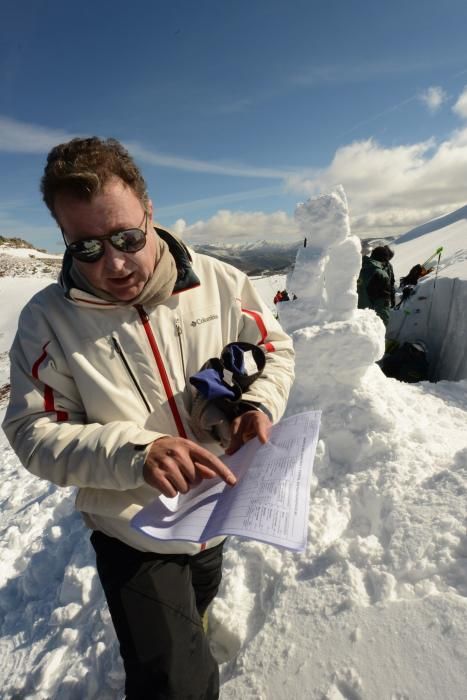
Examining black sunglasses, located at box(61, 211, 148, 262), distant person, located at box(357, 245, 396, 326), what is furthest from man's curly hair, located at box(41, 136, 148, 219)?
distant person, located at box(357, 245, 396, 326)

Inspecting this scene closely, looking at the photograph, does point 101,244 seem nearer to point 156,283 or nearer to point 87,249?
point 87,249

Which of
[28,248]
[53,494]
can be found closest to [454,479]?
[53,494]

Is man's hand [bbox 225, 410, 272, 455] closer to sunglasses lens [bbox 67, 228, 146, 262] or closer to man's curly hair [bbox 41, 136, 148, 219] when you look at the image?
sunglasses lens [bbox 67, 228, 146, 262]

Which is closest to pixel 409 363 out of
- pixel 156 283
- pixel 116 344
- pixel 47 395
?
pixel 156 283

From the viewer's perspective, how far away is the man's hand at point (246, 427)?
1565 millimetres

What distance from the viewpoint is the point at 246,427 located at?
161 centimetres

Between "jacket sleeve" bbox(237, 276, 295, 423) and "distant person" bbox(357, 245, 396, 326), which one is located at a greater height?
"jacket sleeve" bbox(237, 276, 295, 423)

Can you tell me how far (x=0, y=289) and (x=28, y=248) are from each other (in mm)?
14046

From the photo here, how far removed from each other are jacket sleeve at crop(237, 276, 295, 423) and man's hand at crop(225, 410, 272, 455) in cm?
18

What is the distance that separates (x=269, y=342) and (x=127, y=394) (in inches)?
29.4

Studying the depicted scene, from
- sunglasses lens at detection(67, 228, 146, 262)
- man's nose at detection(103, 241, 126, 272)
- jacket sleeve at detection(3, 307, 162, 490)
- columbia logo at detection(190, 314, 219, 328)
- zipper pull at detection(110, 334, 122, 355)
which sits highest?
sunglasses lens at detection(67, 228, 146, 262)

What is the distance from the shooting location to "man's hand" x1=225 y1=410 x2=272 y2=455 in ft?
5.14

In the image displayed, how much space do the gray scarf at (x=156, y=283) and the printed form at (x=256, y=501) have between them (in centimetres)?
74

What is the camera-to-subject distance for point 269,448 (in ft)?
4.96
